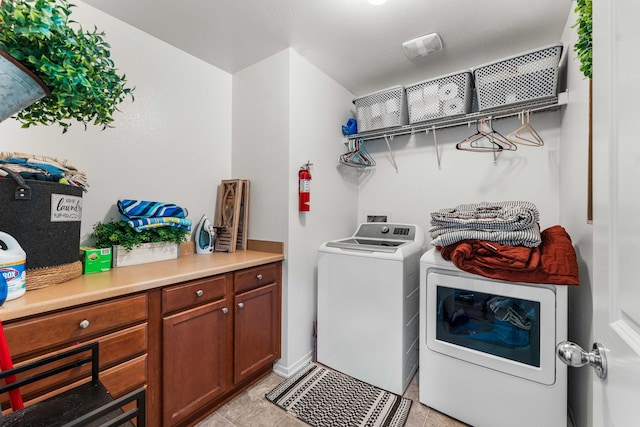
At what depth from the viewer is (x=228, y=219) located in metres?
2.20

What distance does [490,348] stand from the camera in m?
1.50

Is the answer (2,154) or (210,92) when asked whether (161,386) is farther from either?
(210,92)

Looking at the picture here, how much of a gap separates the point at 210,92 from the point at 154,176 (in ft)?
2.74

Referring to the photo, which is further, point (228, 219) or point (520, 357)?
point (228, 219)

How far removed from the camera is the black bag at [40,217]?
1.07 metres

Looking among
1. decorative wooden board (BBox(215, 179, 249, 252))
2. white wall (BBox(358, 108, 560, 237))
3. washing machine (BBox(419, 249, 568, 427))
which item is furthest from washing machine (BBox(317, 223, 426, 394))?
decorative wooden board (BBox(215, 179, 249, 252))

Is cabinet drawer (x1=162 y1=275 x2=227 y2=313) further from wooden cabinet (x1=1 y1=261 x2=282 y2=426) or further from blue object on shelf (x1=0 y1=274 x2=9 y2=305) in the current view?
blue object on shelf (x1=0 y1=274 x2=9 y2=305)

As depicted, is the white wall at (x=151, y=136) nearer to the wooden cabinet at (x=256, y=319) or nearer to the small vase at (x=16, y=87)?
the wooden cabinet at (x=256, y=319)

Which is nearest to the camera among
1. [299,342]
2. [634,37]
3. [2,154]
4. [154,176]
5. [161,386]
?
[634,37]

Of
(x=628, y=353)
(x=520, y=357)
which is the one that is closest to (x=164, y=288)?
(x=628, y=353)

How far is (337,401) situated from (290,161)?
162cm

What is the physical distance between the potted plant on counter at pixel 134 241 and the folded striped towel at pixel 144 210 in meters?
0.07

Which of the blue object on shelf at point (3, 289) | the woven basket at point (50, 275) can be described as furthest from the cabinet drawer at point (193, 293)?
the blue object on shelf at point (3, 289)

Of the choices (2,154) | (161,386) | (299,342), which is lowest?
(299,342)
